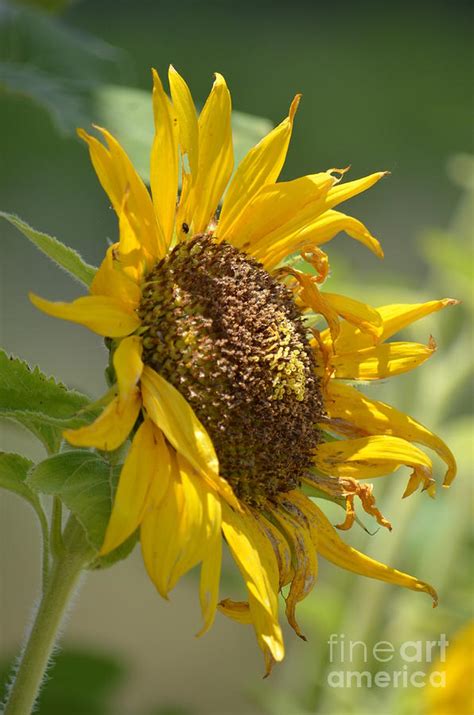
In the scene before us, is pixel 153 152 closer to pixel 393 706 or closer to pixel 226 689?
pixel 393 706

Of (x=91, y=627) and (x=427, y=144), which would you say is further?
(x=427, y=144)

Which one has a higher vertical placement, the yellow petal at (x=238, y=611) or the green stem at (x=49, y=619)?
the yellow petal at (x=238, y=611)

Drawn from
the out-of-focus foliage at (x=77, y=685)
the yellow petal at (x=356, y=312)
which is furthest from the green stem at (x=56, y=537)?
the out-of-focus foliage at (x=77, y=685)

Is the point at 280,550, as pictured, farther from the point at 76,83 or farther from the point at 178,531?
the point at 76,83

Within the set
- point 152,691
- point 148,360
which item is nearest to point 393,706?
point 148,360

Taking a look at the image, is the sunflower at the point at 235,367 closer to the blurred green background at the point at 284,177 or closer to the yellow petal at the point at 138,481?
the yellow petal at the point at 138,481
